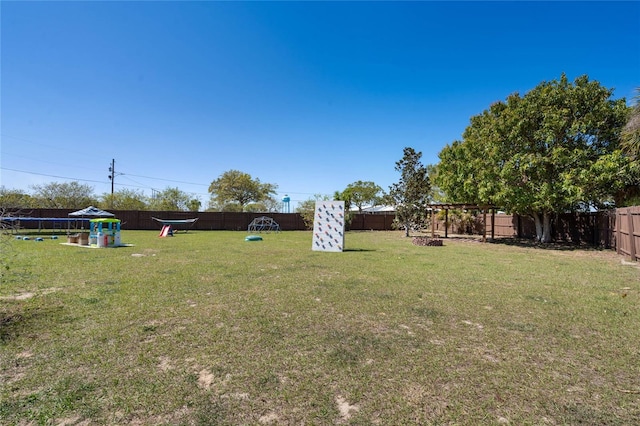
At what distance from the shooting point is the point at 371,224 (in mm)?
27625

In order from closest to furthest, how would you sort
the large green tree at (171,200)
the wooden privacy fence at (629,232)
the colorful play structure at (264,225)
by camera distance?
the wooden privacy fence at (629,232), the colorful play structure at (264,225), the large green tree at (171,200)

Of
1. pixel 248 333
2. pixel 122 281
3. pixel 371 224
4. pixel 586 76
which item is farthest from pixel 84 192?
pixel 586 76

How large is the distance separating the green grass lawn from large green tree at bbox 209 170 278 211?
120ft

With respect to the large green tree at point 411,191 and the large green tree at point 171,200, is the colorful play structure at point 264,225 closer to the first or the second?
the large green tree at point 411,191

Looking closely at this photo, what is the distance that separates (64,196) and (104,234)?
2731 centimetres

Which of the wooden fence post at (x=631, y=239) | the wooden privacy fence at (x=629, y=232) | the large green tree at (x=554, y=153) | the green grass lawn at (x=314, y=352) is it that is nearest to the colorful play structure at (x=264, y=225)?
the large green tree at (x=554, y=153)

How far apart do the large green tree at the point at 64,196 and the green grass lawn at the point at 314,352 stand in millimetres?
32410

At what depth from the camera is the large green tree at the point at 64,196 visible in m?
32.0

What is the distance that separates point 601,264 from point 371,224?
62.0 feet

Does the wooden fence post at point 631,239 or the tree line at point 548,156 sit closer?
the wooden fence post at point 631,239

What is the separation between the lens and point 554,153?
12836 mm

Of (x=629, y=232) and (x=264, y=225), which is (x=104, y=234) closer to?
(x=264, y=225)

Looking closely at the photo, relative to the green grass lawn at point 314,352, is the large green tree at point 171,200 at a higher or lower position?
higher

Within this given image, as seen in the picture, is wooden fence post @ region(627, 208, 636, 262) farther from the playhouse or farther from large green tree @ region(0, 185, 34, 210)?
large green tree @ region(0, 185, 34, 210)
